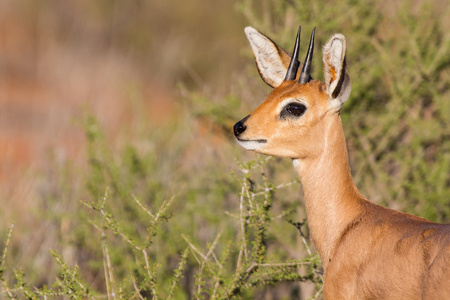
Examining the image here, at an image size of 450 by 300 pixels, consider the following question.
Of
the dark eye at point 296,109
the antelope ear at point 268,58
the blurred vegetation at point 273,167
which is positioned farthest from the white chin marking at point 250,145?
the blurred vegetation at point 273,167

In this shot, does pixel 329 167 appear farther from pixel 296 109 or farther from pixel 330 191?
pixel 296 109

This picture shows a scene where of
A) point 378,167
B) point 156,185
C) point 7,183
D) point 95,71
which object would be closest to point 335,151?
point 378,167

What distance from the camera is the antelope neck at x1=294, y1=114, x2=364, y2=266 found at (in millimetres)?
4312

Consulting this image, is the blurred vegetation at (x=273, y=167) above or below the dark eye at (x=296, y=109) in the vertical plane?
below

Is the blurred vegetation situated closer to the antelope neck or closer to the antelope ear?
Result: the antelope ear

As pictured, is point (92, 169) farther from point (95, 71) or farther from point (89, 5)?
point (89, 5)

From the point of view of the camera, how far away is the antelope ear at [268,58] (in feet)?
16.6

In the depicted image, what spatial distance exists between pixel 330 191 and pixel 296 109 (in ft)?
1.99

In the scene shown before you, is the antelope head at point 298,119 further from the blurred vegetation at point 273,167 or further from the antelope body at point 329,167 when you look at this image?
the blurred vegetation at point 273,167

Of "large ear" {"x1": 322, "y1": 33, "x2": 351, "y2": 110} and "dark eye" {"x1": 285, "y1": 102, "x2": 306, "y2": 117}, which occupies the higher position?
"large ear" {"x1": 322, "y1": 33, "x2": 351, "y2": 110}

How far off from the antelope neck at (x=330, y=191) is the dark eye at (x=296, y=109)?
0.70 ft

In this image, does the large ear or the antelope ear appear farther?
the antelope ear

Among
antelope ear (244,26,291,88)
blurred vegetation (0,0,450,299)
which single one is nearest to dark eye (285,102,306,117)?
antelope ear (244,26,291,88)

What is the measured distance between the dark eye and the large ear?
0.20 meters
